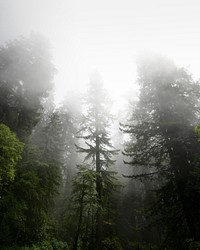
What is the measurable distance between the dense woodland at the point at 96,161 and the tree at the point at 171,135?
0.20ft

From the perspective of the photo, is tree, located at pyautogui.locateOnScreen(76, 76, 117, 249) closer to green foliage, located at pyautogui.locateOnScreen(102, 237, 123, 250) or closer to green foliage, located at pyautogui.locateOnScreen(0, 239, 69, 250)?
green foliage, located at pyautogui.locateOnScreen(102, 237, 123, 250)

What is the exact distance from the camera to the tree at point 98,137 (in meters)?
16.1

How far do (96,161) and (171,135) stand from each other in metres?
6.53

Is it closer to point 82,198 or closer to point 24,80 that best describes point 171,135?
point 82,198

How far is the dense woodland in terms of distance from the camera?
1185cm

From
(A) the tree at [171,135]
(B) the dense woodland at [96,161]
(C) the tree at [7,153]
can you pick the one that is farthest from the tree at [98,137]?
(C) the tree at [7,153]

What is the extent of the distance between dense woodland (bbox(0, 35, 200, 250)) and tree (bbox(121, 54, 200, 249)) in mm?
62

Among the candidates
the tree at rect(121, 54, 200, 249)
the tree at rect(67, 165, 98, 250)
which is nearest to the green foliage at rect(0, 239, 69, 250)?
the tree at rect(67, 165, 98, 250)

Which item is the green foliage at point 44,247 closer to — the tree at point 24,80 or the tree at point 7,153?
the tree at point 7,153

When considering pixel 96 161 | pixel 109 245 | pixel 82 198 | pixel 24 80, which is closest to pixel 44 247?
pixel 109 245

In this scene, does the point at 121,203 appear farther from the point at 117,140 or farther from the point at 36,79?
the point at 36,79

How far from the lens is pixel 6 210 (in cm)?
1301

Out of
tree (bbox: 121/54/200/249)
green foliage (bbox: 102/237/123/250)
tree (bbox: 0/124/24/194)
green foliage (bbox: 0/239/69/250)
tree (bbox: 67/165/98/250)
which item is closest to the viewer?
tree (bbox: 67/165/98/250)

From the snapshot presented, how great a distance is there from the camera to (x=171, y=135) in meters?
13.4
